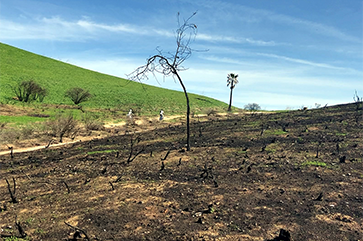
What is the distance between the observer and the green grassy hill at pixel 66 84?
46.1m

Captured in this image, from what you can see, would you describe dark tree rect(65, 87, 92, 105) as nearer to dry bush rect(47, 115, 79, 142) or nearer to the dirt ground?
dry bush rect(47, 115, 79, 142)

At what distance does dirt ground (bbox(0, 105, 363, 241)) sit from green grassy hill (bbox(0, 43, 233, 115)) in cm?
3193

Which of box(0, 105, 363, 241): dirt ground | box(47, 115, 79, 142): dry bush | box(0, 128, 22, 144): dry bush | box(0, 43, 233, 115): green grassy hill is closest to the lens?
box(0, 105, 363, 241): dirt ground

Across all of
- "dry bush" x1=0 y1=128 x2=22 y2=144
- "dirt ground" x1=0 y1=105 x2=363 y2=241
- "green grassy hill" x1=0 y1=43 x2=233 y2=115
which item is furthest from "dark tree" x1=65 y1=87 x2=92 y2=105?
"dirt ground" x1=0 y1=105 x2=363 y2=241

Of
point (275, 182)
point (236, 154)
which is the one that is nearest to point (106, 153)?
point (236, 154)

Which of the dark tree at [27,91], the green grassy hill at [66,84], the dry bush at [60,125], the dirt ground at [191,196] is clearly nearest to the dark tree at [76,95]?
the green grassy hill at [66,84]

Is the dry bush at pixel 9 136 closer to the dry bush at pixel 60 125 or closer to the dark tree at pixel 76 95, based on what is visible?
the dry bush at pixel 60 125

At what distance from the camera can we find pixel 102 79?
238 ft

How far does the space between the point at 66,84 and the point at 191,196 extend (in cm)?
5705

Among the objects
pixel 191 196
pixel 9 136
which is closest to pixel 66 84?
pixel 9 136

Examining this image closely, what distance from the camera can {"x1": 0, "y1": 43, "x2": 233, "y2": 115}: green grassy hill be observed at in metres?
46.1

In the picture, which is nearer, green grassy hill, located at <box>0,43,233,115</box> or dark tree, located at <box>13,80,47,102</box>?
dark tree, located at <box>13,80,47,102</box>

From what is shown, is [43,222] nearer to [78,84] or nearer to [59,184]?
[59,184]

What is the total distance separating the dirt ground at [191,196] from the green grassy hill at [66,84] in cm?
3193
